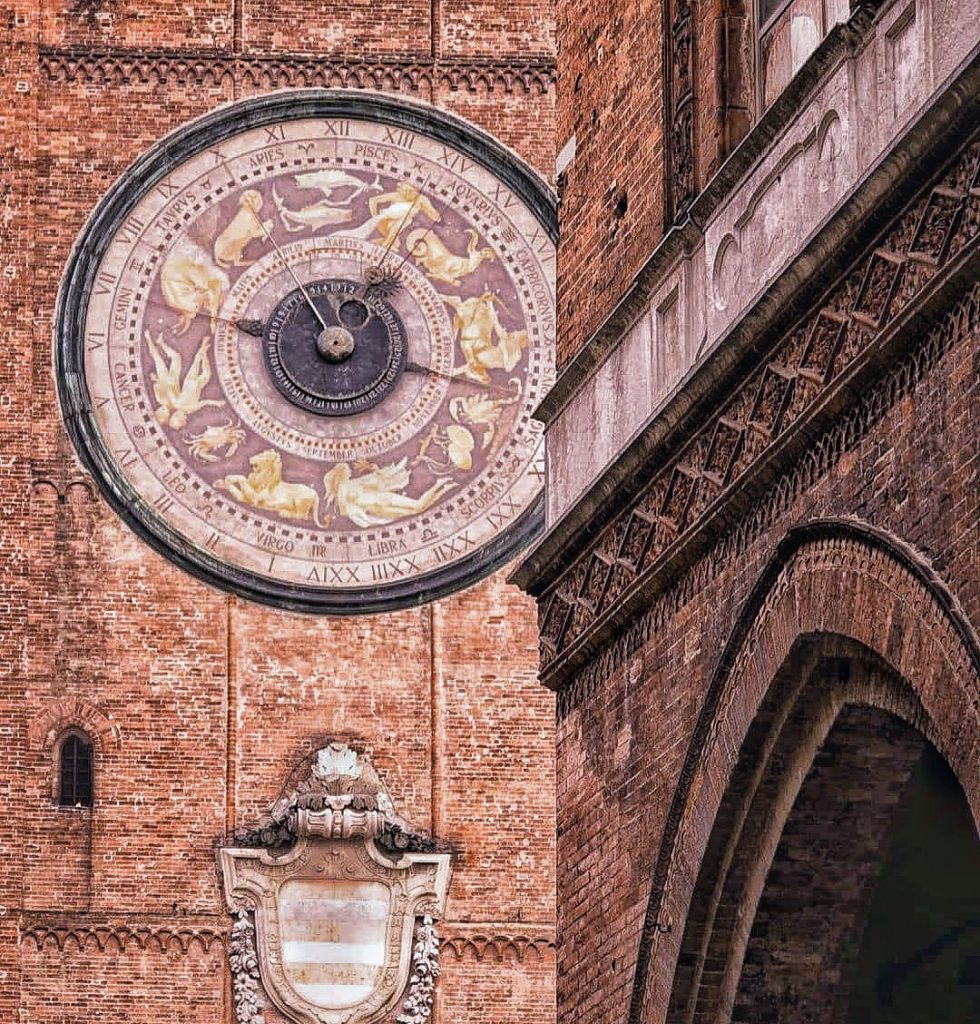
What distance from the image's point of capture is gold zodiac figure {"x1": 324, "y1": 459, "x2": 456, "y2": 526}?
26250 mm

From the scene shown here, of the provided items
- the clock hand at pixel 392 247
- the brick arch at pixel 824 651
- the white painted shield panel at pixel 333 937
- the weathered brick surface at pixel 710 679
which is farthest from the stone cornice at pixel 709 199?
the clock hand at pixel 392 247

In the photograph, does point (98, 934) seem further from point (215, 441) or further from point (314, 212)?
point (314, 212)

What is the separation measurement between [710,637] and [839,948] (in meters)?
1.09

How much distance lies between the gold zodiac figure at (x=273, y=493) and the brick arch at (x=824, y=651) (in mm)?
13197

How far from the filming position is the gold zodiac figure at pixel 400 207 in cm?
2688

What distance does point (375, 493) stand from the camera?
26.3 metres

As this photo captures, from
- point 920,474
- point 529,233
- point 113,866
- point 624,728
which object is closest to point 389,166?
point 529,233

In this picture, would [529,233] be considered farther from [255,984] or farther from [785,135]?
[785,135]

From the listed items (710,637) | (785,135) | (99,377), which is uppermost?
(99,377)

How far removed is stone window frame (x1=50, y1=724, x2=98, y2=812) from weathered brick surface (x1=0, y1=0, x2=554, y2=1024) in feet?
0.13

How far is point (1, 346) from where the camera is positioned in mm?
25922

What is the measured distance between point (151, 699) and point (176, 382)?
2402 millimetres

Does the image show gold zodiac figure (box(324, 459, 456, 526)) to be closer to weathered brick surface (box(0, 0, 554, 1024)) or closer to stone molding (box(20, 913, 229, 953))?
weathered brick surface (box(0, 0, 554, 1024))

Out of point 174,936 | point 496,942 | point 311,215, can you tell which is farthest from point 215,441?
point 496,942
